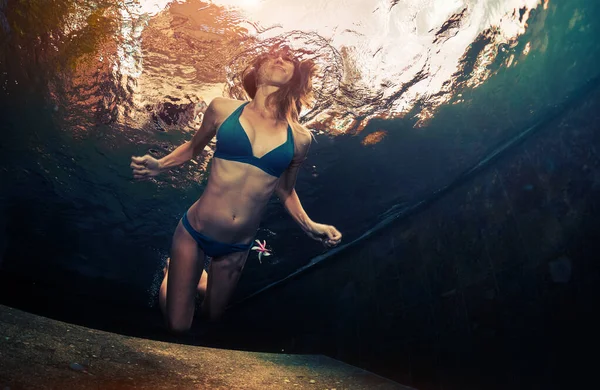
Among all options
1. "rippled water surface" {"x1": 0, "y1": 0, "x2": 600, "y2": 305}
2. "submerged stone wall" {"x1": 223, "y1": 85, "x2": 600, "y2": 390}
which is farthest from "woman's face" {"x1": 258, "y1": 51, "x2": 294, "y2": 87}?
"submerged stone wall" {"x1": 223, "y1": 85, "x2": 600, "y2": 390}

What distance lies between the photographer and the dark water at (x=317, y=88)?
517cm

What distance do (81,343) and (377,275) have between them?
18.8 feet

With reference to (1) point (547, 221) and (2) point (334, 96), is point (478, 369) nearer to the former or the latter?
(1) point (547, 221)

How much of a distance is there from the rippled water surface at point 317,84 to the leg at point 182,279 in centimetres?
353

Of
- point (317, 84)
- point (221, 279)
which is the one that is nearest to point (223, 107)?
point (221, 279)

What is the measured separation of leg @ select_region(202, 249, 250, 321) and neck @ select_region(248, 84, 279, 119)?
1.62 m

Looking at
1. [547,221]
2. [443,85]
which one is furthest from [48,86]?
[547,221]

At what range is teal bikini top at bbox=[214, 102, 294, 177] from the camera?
139 inches

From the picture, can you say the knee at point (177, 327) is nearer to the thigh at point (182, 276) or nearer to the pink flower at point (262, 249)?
the thigh at point (182, 276)

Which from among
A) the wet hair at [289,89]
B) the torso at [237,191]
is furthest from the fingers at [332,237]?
the wet hair at [289,89]

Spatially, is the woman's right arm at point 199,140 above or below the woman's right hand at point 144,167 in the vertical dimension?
above

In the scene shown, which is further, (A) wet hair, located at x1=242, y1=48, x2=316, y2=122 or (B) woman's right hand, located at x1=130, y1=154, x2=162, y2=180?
(A) wet hair, located at x1=242, y1=48, x2=316, y2=122

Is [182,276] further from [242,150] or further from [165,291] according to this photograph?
[242,150]

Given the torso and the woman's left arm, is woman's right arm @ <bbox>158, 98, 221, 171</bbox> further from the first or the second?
the woman's left arm
